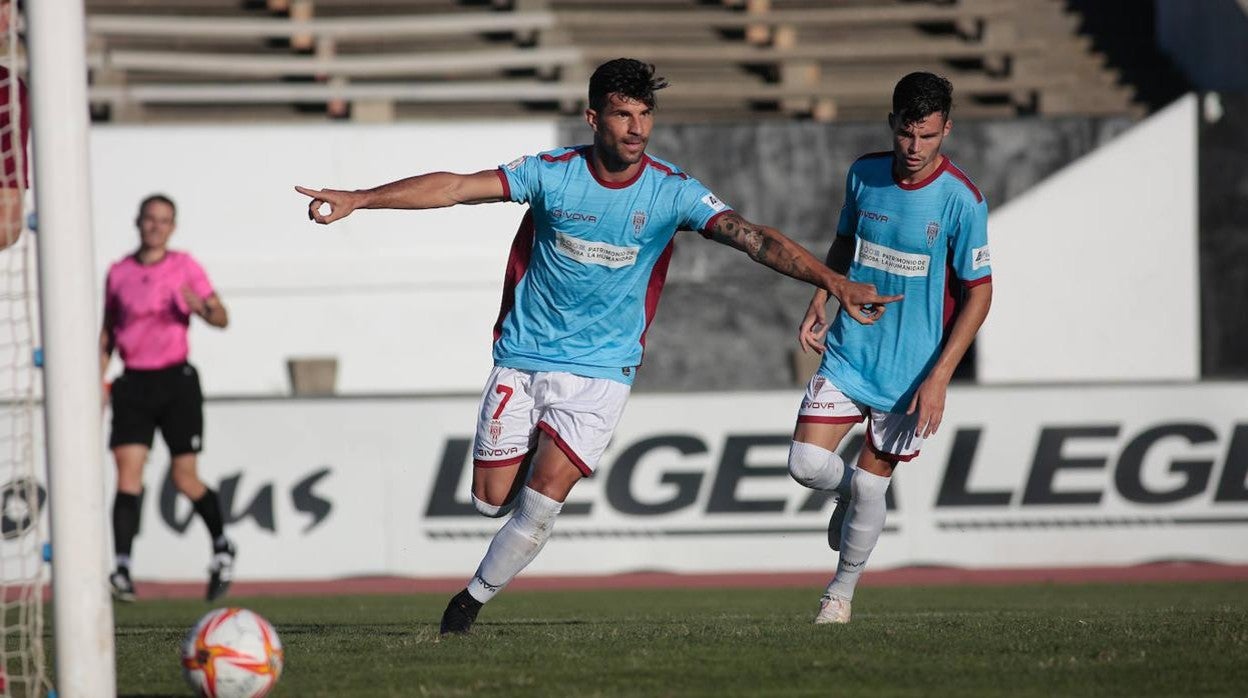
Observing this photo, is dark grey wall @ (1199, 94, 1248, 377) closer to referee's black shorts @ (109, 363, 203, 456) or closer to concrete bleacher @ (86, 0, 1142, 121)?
concrete bleacher @ (86, 0, 1142, 121)

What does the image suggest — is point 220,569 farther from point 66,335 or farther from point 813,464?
point 66,335

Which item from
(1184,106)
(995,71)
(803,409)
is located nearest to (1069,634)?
(803,409)

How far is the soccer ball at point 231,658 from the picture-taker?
5270mm

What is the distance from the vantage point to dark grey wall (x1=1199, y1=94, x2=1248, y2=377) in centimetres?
1831

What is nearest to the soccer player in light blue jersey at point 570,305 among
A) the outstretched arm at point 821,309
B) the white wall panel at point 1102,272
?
the outstretched arm at point 821,309

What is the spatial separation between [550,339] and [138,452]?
16.9ft

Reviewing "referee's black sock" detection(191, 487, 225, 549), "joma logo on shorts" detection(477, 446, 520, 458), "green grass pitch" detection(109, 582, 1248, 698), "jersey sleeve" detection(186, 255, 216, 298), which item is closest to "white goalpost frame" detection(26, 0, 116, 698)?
"green grass pitch" detection(109, 582, 1248, 698)

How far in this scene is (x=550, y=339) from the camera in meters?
7.27

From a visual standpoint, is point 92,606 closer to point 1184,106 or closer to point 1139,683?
point 1139,683

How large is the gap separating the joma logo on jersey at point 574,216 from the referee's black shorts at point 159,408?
17.0 ft

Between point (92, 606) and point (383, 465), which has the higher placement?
point (92, 606)

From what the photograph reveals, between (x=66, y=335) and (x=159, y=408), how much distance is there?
21.4 ft

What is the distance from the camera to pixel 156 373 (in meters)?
11.4

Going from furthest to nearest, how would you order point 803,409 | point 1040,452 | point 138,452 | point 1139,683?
point 1040,452 < point 138,452 < point 803,409 < point 1139,683
